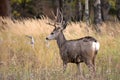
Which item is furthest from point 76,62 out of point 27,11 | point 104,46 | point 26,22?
point 27,11

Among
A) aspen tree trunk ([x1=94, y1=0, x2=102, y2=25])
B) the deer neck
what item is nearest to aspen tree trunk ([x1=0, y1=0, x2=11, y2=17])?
aspen tree trunk ([x1=94, y1=0, x2=102, y2=25])

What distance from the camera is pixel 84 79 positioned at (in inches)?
318

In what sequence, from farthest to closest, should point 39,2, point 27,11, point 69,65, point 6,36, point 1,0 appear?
point 39,2 < point 27,11 < point 1,0 < point 6,36 < point 69,65

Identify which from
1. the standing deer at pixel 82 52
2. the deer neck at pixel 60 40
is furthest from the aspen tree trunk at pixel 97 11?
the standing deer at pixel 82 52

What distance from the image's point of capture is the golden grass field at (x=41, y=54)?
8.66 metres

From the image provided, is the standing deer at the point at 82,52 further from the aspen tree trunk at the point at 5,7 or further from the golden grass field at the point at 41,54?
the aspen tree trunk at the point at 5,7

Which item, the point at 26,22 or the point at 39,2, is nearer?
the point at 26,22

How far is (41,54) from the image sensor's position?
503 inches

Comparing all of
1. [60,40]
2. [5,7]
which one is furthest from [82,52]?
[5,7]

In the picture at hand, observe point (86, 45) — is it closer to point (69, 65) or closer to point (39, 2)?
point (69, 65)

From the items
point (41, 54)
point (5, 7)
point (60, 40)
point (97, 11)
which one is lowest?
point (41, 54)

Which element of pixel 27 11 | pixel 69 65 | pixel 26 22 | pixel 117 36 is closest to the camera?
pixel 69 65

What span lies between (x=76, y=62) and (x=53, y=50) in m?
2.73

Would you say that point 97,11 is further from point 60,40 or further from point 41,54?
point 60,40
